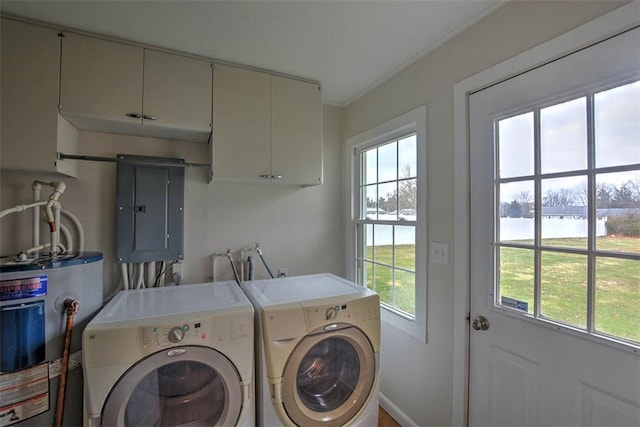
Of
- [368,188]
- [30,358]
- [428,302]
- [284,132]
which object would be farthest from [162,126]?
[428,302]

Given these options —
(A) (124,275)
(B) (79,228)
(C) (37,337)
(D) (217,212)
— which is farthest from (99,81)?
(C) (37,337)

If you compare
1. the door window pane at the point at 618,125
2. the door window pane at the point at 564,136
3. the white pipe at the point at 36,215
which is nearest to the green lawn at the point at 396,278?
the door window pane at the point at 564,136

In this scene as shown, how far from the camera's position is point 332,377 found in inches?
59.8

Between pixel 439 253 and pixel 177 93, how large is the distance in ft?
5.93

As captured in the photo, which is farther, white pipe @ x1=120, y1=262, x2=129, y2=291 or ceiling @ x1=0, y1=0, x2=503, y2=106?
white pipe @ x1=120, y1=262, x2=129, y2=291

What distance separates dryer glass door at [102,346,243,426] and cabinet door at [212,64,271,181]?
1057 mm

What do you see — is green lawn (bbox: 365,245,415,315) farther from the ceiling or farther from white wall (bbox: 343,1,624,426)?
the ceiling

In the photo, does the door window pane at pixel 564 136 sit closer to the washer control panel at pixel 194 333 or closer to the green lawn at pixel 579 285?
the green lawn at pixel 579 285

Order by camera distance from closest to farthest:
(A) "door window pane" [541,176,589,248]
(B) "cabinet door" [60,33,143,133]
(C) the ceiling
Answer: (A) "door window pane" [541,176,589,248] < (C) the ceiling < (B) "cabinet door" [60,33,143,133]

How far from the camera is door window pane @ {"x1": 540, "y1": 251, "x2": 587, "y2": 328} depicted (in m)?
1.07

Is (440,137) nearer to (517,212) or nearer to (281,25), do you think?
(517,212)

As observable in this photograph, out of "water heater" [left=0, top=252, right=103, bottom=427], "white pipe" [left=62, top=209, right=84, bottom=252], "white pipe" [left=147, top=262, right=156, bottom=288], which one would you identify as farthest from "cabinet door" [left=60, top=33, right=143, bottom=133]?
"white pipe" [left=147, top=262, right=156, bottom=288]

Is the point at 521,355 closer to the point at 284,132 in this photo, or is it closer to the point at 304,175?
the point at 304,175

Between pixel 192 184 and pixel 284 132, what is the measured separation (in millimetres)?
760
